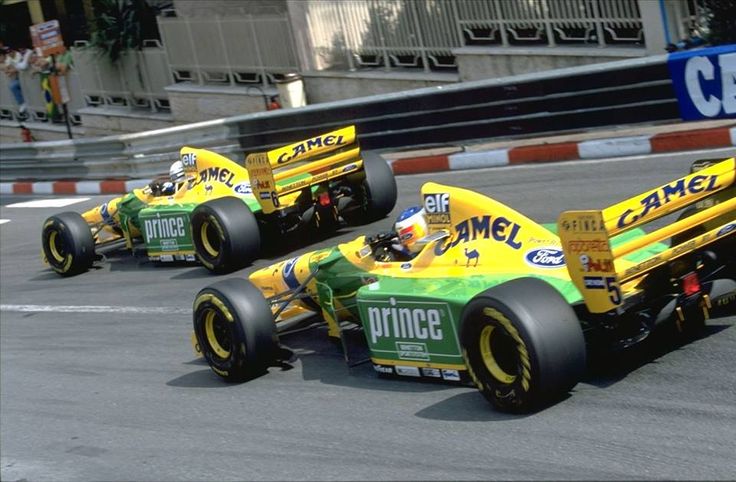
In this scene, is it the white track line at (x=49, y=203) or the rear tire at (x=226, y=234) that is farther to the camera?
the white track line at (x=49, y=203)

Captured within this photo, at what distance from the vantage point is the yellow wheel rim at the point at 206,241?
10797 millimetres

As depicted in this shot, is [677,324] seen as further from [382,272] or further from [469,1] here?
[469,1]

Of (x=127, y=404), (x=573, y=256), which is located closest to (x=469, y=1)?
(x=127, y=404)

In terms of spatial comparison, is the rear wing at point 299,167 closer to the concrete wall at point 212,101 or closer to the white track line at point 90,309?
the white track line at point 90,309

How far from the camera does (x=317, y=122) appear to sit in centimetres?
1602

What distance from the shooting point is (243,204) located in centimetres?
1059

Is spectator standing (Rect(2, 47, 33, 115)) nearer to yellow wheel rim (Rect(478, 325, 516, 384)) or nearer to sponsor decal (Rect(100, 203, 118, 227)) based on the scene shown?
sponsor decal (Rect(100, 203, 118, 227))

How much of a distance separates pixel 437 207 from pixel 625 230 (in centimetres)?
143

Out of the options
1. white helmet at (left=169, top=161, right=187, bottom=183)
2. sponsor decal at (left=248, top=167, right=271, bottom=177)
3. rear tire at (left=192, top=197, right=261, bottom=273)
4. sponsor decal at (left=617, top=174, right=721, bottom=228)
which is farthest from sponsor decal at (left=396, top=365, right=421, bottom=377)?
white helmet at (left=169, top=161, right=187, bottom=183)

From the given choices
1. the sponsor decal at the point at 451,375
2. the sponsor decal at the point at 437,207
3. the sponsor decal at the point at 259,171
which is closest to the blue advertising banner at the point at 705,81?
the sponsor decal at the point at 259,171

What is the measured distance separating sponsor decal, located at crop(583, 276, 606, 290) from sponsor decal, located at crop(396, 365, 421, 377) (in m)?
1.28

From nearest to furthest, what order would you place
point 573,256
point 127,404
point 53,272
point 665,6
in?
point 573,256 < point 127,404 < point 53,272 < point 665,6

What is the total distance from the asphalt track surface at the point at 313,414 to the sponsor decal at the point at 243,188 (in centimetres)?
80

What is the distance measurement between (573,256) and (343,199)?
6.06m
